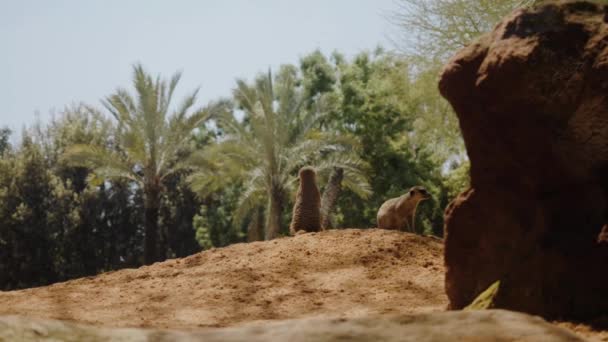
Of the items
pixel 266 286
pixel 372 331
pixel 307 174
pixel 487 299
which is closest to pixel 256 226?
pixel 307 174

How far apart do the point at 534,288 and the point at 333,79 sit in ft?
107

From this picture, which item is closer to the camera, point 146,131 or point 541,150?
point 541,150

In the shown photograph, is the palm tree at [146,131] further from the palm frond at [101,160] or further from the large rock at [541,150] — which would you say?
the large rock at [541,150]

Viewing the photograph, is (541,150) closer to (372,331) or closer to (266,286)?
(372,331)

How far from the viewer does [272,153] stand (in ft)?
82.1

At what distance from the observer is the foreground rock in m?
1.88

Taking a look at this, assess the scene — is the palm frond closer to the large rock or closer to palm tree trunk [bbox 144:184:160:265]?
palm tree trunk [bbox 144:184:160:265]

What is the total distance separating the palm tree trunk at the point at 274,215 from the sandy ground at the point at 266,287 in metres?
13.3

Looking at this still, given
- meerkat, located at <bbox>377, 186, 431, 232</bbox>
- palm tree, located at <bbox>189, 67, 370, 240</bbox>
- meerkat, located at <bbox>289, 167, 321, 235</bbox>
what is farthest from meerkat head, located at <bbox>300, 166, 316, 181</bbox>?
palm tree, located at <bbox>189, 67, 370, 240</bbox>

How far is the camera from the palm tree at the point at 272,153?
24.9 metres

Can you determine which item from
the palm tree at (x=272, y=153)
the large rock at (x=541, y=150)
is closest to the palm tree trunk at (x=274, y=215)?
the palm tree at (x=272, y=153)

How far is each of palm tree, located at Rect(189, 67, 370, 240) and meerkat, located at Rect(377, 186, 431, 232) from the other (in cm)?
1080

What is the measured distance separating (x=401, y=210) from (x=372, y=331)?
1179 centimetres

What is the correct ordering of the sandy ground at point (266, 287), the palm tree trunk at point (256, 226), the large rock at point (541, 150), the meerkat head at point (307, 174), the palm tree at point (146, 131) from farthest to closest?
the palm tree trunk at point (256, 226), the palm tree at point (146, 131), the meerkat head at point (307, 174), the sandy ground at point (266, 287), the large rock at point (541, 150)
